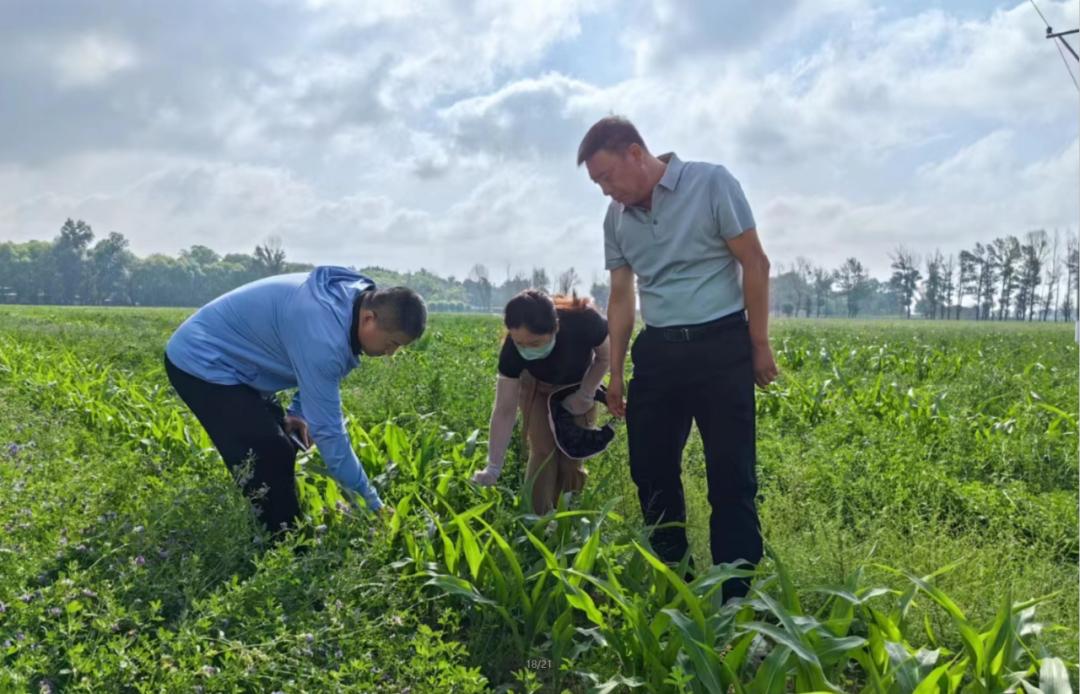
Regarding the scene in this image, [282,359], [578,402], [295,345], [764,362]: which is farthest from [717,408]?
[282,359]

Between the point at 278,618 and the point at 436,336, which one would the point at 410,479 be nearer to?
the point at 278,618

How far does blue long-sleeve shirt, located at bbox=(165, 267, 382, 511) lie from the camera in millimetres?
2682

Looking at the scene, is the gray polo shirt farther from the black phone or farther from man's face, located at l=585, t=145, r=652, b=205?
the black phone

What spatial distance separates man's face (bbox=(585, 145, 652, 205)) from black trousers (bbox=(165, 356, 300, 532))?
1.62 meters

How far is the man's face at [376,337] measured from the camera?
2686 millimetres

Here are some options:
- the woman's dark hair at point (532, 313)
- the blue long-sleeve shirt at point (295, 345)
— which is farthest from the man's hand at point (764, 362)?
the blue long-sleeve shirt at point (295, 345)

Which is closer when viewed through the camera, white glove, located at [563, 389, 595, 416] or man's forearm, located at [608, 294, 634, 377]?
man's forearm, located at [608, 294, 634, 377]

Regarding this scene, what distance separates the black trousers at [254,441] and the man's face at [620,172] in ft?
5.30

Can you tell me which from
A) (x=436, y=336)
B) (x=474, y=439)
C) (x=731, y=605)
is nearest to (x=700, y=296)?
(x=731, y=605)

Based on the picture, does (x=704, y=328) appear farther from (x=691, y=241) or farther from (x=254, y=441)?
(x=254, y=441)

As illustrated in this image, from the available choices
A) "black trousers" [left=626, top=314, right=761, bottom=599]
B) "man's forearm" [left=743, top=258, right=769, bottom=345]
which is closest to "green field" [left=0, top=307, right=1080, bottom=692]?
"black trousers" [left=626, top=314, right=761, bottom=599]

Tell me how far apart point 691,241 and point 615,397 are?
80 centimetres

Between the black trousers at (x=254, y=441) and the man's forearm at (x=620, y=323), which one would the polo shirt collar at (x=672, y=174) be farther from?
the black trousers at (x=254, y=441)

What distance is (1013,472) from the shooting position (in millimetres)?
4980
